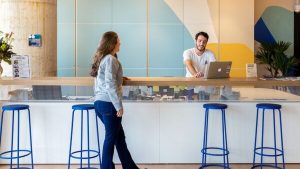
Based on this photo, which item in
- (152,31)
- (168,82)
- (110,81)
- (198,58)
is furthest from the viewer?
(152,31)

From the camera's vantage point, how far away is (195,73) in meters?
5.18

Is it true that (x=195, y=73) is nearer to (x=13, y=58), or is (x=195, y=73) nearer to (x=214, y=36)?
(x=13, y=58)

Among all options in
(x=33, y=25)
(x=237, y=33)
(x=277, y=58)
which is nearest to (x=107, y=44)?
(x=33, y=25)

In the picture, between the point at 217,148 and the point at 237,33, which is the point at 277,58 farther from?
the point at 217,148

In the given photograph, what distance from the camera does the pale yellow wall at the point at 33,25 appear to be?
593 centimetres

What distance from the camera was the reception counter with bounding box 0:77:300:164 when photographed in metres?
4.58

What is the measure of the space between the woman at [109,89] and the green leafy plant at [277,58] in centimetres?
531

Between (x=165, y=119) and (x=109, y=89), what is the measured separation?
103 cm

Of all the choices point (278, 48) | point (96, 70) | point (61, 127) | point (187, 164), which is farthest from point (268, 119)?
point (278, 48)

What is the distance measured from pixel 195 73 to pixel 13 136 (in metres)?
2.27

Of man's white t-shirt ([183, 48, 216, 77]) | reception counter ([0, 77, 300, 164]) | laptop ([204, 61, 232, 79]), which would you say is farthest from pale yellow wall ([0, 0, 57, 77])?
laptop ([204, 61, 232, 79])

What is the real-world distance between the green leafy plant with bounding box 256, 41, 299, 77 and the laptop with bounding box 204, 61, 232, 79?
161 inches

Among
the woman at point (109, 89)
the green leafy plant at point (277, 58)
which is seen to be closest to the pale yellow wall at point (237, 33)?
the green leafy plant at point (277, 58)

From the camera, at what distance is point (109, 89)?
3.81m
